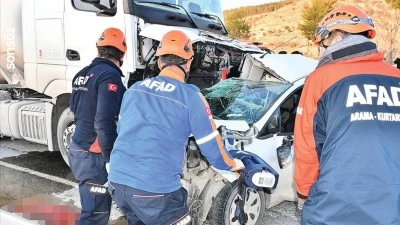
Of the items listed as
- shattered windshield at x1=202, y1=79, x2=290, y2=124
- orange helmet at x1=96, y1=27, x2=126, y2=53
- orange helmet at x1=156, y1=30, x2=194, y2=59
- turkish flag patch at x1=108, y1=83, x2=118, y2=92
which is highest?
orange helmet at x1=96, y1=27, x2=126, y2=53

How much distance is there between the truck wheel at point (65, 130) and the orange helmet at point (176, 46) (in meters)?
3.38

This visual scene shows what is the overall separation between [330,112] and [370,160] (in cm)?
26

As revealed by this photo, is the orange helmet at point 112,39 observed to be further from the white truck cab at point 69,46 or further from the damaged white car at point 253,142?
the white truck cab at point 69,46

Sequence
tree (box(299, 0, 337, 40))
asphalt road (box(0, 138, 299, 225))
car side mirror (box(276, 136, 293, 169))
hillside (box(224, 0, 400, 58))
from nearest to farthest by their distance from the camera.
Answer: car side mirror (box(276, 136, 293, 169))
asphalt road (box(0, 138, 299, 225))
hillside (box(224, 0, 400, 58))
tree (box(299, 0, 337, 40))

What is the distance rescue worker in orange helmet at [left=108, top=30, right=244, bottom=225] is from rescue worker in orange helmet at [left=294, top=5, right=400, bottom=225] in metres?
0.65

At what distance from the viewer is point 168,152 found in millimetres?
2385

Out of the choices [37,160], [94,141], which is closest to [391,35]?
[37,160]

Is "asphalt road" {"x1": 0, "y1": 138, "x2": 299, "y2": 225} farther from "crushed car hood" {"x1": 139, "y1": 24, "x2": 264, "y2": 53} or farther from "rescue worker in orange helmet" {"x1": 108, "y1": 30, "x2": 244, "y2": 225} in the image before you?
"crushed car hood" {"x1": 139, "y1": 24, "x2": 264, "y2": 53}

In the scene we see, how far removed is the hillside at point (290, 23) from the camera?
32.9 m

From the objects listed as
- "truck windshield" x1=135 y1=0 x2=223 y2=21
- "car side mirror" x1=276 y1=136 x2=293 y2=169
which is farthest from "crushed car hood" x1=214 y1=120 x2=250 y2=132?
"truck windshield" x1=135 y1=0 x2=223 y2=21

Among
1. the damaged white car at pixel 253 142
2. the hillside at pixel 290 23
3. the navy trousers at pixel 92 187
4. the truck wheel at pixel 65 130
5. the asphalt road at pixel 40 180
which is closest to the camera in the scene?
the navy trousers at pixel 92 187

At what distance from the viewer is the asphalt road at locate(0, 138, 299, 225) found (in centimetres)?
446

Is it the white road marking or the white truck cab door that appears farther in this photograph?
the white road marking

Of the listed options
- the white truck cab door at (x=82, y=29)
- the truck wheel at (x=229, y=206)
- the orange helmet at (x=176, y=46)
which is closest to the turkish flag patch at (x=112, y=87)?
the orange helmet at (x=176, y=46)
